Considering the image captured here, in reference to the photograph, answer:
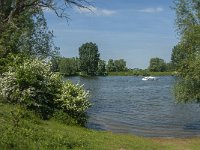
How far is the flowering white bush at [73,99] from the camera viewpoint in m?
25.3

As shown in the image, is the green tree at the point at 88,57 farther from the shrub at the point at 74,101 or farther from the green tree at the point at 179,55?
the shrub at the point at 74,101

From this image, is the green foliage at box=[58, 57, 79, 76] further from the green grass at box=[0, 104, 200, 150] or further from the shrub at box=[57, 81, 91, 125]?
the green grass at box=[0, 104, 200, 150]

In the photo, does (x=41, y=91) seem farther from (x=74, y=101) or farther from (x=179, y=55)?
(x=179, y=55)

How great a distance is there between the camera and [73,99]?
2541cm

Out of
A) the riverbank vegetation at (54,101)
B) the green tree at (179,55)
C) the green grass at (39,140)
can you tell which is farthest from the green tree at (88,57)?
the green grass at (39,140)

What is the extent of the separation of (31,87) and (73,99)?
8.59ft

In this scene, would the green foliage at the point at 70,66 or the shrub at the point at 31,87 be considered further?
the green foliage at the point at 70,66

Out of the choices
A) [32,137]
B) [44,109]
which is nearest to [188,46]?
[44,109]

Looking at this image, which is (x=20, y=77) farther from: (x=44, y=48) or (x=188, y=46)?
(x=44, y=48)

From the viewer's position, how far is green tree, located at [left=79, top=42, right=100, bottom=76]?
593 ft

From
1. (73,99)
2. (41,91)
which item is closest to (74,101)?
(73,99)

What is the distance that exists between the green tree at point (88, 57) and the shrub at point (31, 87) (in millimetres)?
154407

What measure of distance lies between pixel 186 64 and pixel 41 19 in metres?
15.2

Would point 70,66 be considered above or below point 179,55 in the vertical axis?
above
